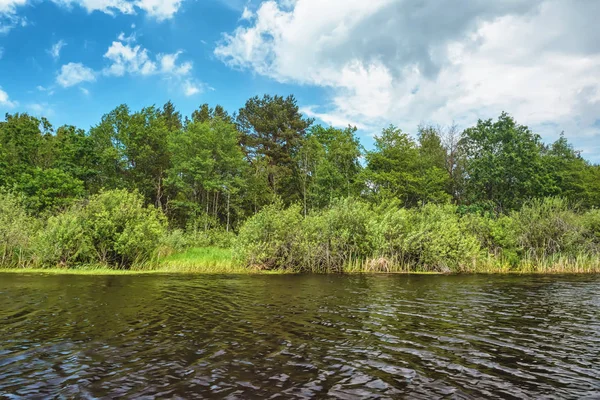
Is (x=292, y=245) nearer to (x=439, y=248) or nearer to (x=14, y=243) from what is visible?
(x=439, y=248)

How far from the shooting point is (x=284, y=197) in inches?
2495

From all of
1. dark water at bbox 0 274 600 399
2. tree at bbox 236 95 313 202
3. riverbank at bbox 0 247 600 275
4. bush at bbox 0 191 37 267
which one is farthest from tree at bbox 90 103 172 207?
dark water at bbox 0 274 600 399

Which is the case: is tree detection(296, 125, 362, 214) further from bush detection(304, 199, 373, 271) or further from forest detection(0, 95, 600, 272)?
bush detection(304, 199, 373, 271)

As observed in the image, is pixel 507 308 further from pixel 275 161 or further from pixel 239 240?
pixel 275 161

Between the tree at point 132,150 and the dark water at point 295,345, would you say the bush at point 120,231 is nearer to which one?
the dark water at point 295,345

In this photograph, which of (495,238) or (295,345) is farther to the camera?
(495,238)

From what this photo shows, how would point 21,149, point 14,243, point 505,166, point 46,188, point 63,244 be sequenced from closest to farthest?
point 63,244, point 14,243, point 46,188, point 21,149, point 505,166

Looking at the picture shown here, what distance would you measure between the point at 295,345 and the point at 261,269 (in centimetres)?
2069

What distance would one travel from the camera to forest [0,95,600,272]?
97.1 feet

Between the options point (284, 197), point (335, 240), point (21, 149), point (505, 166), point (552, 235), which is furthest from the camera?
point (284, 197)

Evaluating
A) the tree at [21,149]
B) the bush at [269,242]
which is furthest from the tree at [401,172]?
the tree at [21,149]

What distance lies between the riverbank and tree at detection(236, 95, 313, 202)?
30096mm

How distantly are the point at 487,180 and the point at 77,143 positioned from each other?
60.2 metres

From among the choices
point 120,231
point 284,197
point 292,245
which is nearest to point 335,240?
point 292,245
